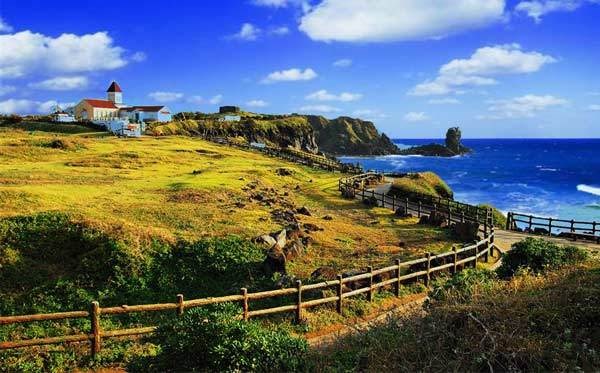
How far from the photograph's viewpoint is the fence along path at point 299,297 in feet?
38.8

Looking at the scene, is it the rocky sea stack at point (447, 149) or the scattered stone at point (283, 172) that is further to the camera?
the rocky sea stack at point (447, 149)

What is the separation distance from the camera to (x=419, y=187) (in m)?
47.8

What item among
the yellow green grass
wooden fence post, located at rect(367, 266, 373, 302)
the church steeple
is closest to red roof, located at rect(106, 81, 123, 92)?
the church steeple

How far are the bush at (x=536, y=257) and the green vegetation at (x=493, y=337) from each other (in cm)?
636

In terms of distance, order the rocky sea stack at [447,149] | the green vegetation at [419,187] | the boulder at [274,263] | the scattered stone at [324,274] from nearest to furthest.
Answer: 1. the scattered stone at [324,274]
2. the boulder at [274,263]
3. the green vegetation at [419,187]
4. the rocky sea stack at [447,149]

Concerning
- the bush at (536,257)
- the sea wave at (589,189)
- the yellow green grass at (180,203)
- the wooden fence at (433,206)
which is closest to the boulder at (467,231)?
the wooden fence at (433,206)

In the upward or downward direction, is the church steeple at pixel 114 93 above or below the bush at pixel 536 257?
above

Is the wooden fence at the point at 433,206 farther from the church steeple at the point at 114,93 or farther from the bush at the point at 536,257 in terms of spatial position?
the church steeple at the point at 114,93

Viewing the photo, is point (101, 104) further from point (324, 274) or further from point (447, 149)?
point (447, 149)

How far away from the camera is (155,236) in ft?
66.1

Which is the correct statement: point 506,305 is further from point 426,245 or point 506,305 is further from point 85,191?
point 85,191

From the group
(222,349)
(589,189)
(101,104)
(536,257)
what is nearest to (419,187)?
(536,257)

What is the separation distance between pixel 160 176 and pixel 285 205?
13924 mm

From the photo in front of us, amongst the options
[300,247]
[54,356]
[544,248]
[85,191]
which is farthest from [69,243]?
[544,248]
